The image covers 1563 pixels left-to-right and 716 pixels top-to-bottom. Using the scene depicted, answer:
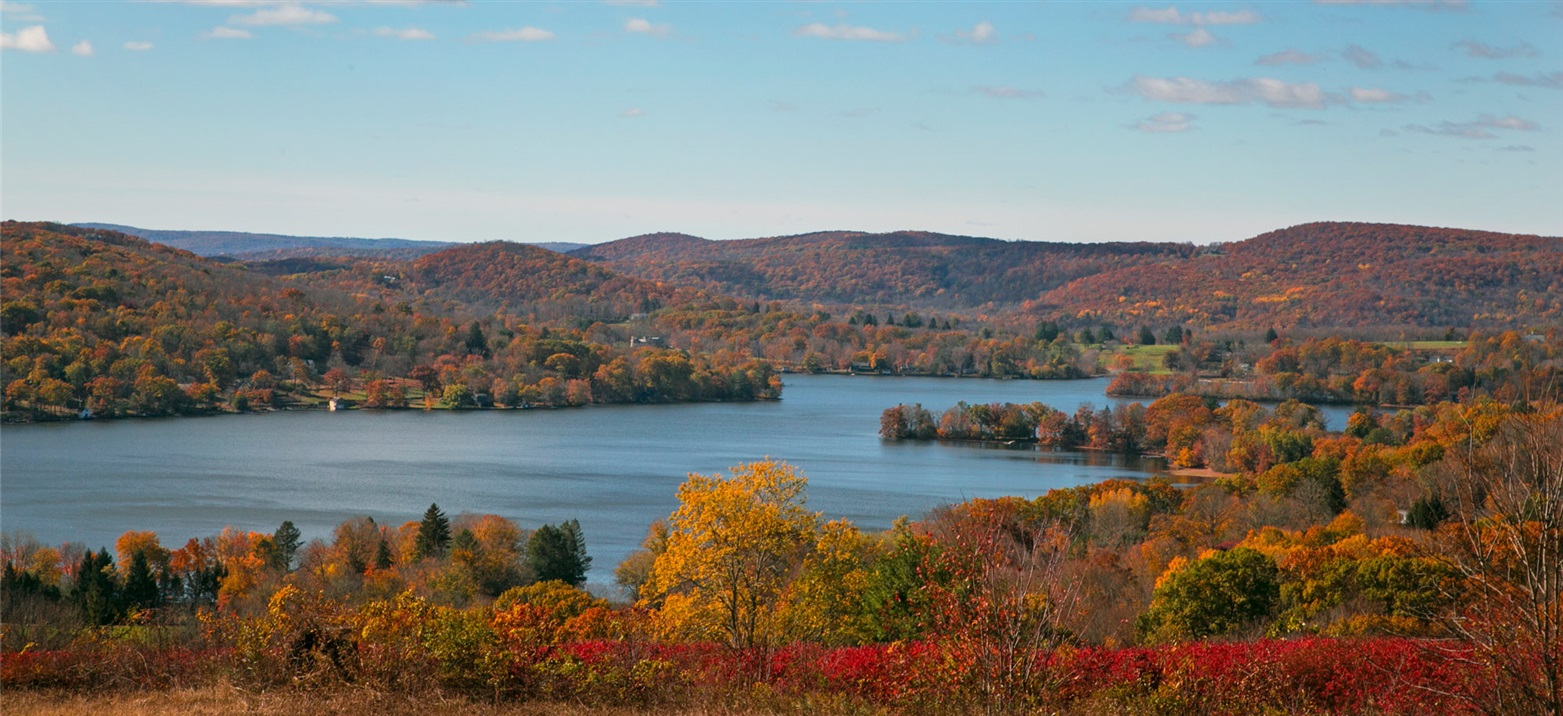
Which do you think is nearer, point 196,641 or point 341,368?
point 196,641

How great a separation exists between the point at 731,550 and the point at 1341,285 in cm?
13655

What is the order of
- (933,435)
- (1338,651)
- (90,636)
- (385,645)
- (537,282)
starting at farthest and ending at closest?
1. (537,282)
2. (933,435)
3. (90,636)
4. (1338,651)
5. (385,645)

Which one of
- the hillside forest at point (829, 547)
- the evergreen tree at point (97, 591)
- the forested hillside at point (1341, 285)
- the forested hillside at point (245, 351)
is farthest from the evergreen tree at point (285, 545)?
the forested hillside at point (1341, 285)

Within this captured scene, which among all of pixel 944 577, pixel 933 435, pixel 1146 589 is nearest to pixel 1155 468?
pixel 933 435

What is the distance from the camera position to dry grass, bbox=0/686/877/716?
7.13 m

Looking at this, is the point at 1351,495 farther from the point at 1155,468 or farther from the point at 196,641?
the point at 196,641

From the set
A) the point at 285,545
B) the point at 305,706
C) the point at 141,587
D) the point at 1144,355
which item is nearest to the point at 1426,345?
the point at 1144,355

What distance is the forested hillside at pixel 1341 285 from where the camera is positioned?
121 m

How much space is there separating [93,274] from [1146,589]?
70.1 m

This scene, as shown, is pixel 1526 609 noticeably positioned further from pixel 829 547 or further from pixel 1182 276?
pixel 1182 276

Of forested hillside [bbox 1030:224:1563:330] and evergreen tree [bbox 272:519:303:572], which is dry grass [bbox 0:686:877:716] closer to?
evergreen tree [bbox 272:519:303:572]

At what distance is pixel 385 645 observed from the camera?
25.2 ft

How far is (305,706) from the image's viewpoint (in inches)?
283

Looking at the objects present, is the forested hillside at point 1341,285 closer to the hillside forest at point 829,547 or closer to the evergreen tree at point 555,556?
the hillside forest at point 829,547
